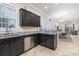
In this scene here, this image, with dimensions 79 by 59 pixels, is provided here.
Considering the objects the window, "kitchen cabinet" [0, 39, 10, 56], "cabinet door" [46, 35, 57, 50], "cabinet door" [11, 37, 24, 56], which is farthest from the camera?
"cabinet door" [46, 35, 57, 50]

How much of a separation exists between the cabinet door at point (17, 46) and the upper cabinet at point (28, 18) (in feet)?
2.93

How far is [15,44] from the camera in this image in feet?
8.76

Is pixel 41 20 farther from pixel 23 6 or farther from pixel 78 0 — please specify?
pixel 78 0

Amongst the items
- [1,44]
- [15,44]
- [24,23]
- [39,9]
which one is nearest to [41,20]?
[39,9]

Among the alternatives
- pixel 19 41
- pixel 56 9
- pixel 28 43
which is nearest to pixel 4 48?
pixel 19 41

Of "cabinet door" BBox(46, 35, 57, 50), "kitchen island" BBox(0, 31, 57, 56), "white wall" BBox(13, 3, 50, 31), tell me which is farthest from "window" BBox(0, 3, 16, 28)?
"cabinet door" BBox(46, 35, 57, 50)

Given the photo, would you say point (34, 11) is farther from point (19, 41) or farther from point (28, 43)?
point (19, 41)

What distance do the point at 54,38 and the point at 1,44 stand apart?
7.90ft

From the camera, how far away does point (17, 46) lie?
279cm

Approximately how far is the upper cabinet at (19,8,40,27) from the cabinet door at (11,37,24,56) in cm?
89

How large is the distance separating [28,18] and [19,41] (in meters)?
1.28

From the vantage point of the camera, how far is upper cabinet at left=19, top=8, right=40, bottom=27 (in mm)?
3518

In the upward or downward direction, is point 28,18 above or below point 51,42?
above

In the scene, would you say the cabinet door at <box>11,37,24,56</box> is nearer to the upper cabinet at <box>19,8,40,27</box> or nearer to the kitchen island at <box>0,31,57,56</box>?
the kitchen island at <box>0,31,57,56</box>
